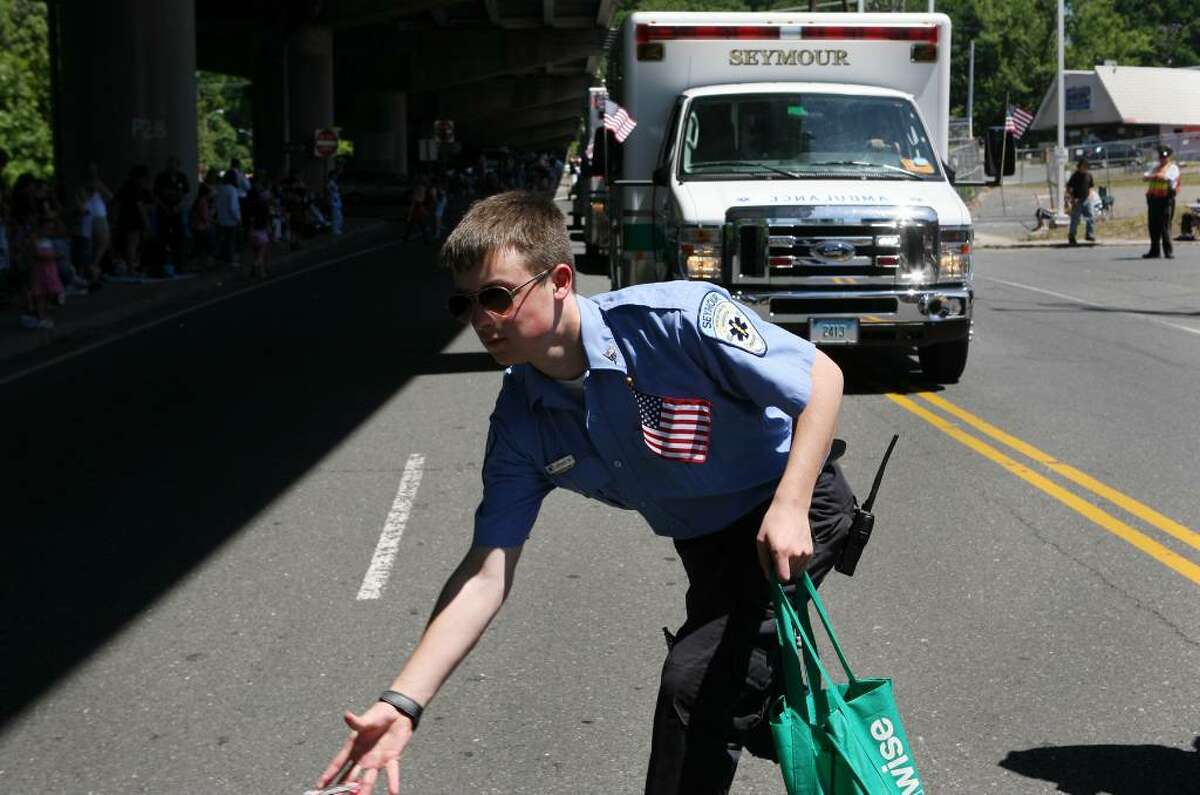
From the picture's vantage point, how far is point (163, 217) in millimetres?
26031

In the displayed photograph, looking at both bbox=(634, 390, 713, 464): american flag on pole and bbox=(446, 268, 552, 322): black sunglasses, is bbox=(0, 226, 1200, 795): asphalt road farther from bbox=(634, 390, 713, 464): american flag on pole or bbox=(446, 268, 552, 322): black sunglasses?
bbox=(446, 268, 552, 322): black sunglasses

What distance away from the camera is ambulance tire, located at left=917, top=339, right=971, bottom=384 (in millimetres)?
13672

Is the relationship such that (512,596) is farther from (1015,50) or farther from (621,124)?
(1015,50)

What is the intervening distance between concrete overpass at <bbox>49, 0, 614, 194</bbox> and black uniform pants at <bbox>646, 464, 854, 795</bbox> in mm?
27415

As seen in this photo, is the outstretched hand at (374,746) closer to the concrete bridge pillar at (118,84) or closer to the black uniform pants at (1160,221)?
the concrete bridge pillar at (118,84)

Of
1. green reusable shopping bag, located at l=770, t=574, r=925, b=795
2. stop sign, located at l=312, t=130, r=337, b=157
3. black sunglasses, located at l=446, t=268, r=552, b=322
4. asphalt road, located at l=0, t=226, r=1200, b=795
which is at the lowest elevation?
asphalt road, located at l=0, t=226, r=1200, b=795

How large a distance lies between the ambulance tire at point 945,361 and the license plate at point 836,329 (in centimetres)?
86

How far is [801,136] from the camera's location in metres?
14.1

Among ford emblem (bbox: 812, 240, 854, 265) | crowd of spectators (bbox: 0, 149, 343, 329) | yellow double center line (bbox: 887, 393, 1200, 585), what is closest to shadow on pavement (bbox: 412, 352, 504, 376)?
ford emblem (bbox: 812, 240, 854, 265)

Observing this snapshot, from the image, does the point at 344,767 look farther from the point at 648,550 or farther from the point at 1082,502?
the point at 1082,502

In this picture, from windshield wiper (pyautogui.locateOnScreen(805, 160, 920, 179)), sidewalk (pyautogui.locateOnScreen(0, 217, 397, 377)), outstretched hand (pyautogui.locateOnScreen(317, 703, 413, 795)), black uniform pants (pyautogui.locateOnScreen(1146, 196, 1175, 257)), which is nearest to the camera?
outstretched hand (pyautogui.locateOnScreen(317, 703, 413, 795))

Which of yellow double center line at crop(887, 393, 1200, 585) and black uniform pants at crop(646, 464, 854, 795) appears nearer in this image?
black uniform pants at crop(646, 464, 854, 795)

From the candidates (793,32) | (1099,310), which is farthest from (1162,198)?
(793,32)

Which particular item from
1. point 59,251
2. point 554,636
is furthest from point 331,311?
point 554,636
